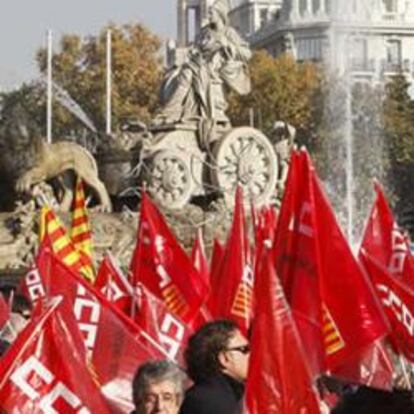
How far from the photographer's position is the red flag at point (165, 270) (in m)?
14.9

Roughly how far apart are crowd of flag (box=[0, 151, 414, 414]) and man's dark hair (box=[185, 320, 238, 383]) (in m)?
0.14

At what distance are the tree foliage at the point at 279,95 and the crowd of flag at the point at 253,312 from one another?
A: 61141mm

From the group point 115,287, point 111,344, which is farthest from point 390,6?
point 111,344

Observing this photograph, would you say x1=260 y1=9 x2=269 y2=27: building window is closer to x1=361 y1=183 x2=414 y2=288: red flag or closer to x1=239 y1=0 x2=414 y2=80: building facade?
x1=239 y1=0 x2=414 y2=80: building facade

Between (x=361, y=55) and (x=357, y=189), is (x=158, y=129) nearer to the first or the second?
(x=357, y=189)

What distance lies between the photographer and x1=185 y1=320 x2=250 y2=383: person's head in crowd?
8641 millimetres

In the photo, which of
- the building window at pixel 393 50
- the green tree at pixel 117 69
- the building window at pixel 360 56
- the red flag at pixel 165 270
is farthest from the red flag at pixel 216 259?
the building window at pixel 393 50

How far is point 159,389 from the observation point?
7969 millimetres

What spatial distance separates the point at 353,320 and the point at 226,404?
2695 mm

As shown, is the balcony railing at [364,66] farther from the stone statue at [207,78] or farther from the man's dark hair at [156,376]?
the man's dark hair at [156,376]

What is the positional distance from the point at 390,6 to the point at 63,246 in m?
111

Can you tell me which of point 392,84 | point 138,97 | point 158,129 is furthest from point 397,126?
point 158,129

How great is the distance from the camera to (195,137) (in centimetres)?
3195

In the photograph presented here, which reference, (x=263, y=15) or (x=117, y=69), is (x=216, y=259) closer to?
(x=117, y=69)
